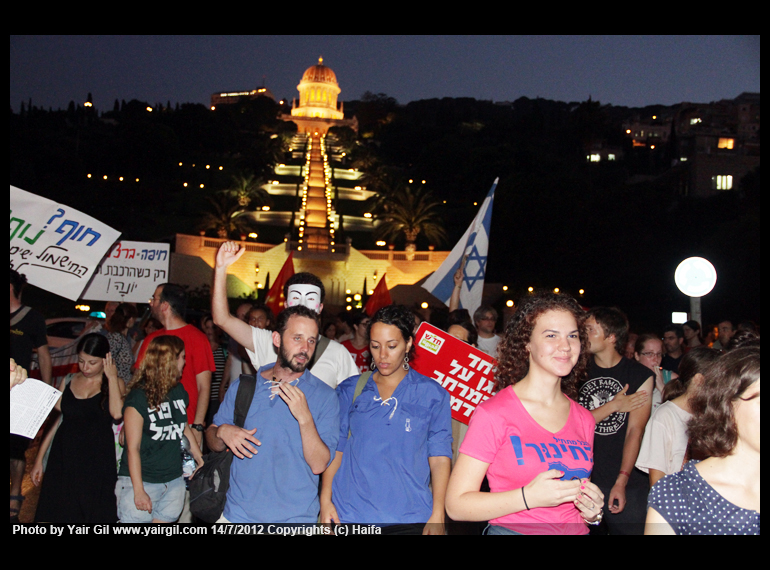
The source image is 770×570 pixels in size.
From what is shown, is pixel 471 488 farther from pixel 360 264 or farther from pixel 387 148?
pixel 387 148

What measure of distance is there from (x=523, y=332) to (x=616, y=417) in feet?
6.50

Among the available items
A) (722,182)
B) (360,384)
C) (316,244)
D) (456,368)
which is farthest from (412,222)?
(360,384)

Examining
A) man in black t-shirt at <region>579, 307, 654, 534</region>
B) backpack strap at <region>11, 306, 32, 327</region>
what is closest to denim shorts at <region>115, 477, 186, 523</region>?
backpack strap at <region>11, 306, 32, 327</region>

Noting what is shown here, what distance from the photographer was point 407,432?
4.03m

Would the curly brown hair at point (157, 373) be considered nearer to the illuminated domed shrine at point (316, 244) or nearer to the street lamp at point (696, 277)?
A: the street lamp at point (696, 277)

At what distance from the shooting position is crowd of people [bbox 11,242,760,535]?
2.71 m

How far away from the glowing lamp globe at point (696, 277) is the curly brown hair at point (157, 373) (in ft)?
20.5

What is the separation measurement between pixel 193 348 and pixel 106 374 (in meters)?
0.86

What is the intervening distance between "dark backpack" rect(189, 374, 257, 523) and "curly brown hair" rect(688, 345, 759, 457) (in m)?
2.42

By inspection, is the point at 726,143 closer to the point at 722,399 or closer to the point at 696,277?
the point at 696,277

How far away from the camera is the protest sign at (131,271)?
9.23 metres

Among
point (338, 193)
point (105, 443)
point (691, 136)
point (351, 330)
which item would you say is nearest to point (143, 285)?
point (351, 330)

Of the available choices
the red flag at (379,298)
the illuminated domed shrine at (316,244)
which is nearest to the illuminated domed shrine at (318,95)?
the illuminated domed shrine at (316,244)

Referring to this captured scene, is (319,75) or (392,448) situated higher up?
(319,75)
